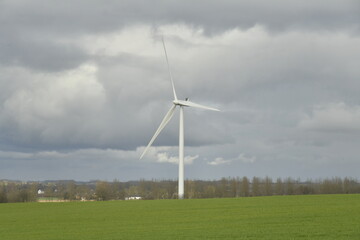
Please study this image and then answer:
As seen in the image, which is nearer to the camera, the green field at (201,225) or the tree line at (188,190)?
the green field at (201,225)

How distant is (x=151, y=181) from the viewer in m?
121

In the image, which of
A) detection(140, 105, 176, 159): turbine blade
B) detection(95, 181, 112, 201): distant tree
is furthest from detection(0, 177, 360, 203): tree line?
detection(140, 105, 176, 159): turbine blade

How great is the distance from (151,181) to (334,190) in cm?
4199

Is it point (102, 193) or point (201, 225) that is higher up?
point (102, 193)

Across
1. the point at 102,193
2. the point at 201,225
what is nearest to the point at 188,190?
the point at 102,193

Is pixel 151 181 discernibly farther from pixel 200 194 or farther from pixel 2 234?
pixel 2 234

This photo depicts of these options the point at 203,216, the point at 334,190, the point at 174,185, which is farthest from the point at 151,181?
the point at 203,216

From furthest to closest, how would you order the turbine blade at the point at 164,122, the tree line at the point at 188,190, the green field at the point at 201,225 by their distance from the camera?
the tree line at the point at 188,190, the turbine blade at the point at 164,122, the green field at the point at 201,225

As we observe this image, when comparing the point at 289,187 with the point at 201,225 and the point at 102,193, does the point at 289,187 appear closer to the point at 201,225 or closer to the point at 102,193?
the point at 102,193

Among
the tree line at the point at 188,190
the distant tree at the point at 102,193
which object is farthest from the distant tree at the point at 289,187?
the distant tree at the point at 102,193

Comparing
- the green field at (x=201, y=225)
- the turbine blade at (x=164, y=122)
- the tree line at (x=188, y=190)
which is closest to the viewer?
the green field at (x=201, y=225)

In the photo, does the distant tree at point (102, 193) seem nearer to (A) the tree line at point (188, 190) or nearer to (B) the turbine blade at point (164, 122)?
(A) the tree line at point (188, 190)

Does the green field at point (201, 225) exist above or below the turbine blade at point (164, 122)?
below

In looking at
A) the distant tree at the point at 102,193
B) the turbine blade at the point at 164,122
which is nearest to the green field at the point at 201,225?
the turbine blade at the point at 164,122
